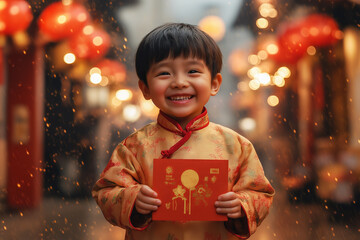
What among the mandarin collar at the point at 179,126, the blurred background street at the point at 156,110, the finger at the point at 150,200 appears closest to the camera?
the finger at the point at 150,200

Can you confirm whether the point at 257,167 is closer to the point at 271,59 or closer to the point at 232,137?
the point at 232,137

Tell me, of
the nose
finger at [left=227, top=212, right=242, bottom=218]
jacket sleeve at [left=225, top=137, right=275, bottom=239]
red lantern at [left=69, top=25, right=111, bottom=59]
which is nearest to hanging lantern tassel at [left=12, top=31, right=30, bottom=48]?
red lantern at [left=69, top=25, right=111, bottom=59]

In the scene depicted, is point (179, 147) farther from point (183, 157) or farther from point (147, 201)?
point (147, 201)

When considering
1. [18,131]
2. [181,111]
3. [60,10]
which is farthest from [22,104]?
[181,111]

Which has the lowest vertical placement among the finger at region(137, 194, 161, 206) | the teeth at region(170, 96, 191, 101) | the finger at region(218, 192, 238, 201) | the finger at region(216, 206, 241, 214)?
the finger at region(216, 206, 241, 214)

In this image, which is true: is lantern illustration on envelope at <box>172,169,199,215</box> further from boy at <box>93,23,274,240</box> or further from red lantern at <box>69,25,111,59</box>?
red lantern at <box>69,25,111,59</box>

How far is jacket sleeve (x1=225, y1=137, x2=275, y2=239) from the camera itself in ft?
2.96

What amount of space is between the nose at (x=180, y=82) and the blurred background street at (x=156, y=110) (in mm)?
716

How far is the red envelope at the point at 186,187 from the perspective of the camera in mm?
866

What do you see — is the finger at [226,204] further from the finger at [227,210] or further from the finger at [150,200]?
the finger at [150,200]

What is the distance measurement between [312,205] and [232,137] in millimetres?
→ 748

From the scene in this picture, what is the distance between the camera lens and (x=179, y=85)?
3.04ft

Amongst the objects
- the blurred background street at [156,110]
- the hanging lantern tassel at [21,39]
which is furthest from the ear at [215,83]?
the hanging lantern tassel at [21,39]

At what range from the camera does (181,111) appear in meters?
0.95
